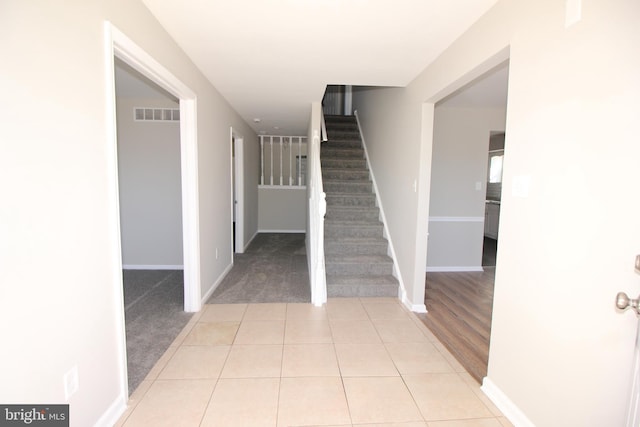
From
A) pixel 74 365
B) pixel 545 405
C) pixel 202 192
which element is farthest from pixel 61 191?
pixel 545 405

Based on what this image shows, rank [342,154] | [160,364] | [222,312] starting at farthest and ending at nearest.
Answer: [342,154]
[222,312]
[160,364]

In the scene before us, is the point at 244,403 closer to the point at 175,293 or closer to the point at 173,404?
the point at 173,404

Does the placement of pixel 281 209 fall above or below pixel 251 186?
below

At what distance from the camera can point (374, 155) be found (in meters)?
4.81

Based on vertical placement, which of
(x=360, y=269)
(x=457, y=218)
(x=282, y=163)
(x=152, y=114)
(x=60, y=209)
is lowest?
(x=360, y=269)

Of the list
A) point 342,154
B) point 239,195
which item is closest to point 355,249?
point 342,154

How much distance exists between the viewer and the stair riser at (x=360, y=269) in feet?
12.4

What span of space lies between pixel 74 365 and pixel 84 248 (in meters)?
0.52

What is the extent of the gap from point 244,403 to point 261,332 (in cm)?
86

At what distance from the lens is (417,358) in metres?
2.32

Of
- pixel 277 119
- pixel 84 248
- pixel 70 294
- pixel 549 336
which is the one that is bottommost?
pixel 549 336

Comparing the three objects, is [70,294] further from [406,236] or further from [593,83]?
[406,236]

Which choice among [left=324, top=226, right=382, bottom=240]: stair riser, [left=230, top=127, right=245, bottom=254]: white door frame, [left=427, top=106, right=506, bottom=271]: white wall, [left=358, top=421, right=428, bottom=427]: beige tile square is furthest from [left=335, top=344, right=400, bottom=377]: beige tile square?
[left=230, top=127, right=245, bottom=254]: white door frame

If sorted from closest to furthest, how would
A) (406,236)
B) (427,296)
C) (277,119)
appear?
(406,236) → (427,296) → (277,119)
